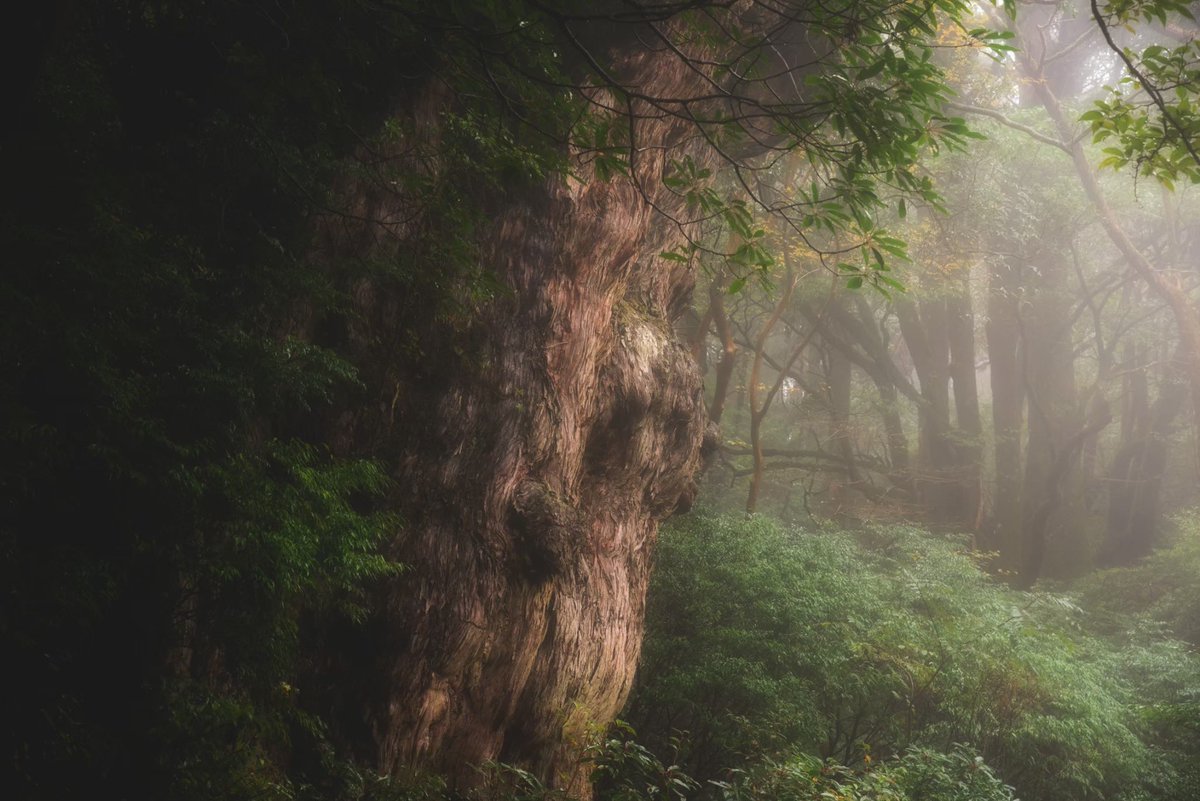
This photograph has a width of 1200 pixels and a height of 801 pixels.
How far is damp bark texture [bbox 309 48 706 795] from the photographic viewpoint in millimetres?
3639

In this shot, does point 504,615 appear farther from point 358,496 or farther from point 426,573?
point 358,496

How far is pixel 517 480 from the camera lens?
13.8 feet

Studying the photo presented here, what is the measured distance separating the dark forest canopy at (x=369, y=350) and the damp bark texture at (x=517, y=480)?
0.07 feet

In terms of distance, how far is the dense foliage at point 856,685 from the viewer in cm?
605

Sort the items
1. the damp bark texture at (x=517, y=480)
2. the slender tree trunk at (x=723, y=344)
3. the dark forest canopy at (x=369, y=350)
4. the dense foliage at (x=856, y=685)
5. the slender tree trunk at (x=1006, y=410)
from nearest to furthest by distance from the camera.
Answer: the dark forest canopy at (x=369, y=350) → the damp bark texture at (x=517, y=480) → the dense foliage at (x=856, y=685) → the slender tree trunk at (x=723, y=344) → the slender tree trunk at (x=1006, y=410)

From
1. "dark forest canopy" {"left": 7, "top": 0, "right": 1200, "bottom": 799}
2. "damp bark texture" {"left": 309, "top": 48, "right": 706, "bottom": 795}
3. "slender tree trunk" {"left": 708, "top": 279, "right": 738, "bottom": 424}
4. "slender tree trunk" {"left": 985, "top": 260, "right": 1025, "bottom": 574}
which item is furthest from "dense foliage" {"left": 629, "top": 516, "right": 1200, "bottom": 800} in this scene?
"slender tree trunk" {"left": 985, "top": 260, "right": 1025, "bottom": 574}

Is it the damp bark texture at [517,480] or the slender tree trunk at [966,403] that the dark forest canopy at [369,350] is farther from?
the slender tree trunk at [966,403]

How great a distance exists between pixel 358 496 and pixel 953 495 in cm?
1382

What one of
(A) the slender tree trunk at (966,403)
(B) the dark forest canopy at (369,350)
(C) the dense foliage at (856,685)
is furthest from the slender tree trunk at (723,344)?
(A) the slender tree trunk at (966,403)

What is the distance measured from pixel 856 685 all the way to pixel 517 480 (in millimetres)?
4058

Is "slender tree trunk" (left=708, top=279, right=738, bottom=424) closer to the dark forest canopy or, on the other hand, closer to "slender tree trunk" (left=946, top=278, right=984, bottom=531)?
the dark forest canopy

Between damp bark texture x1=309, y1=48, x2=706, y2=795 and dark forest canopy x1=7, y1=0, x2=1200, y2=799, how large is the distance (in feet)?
0.07

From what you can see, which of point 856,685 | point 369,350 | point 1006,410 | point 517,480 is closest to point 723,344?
point 856,685

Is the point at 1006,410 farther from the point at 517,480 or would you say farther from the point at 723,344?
the point at 517,480
